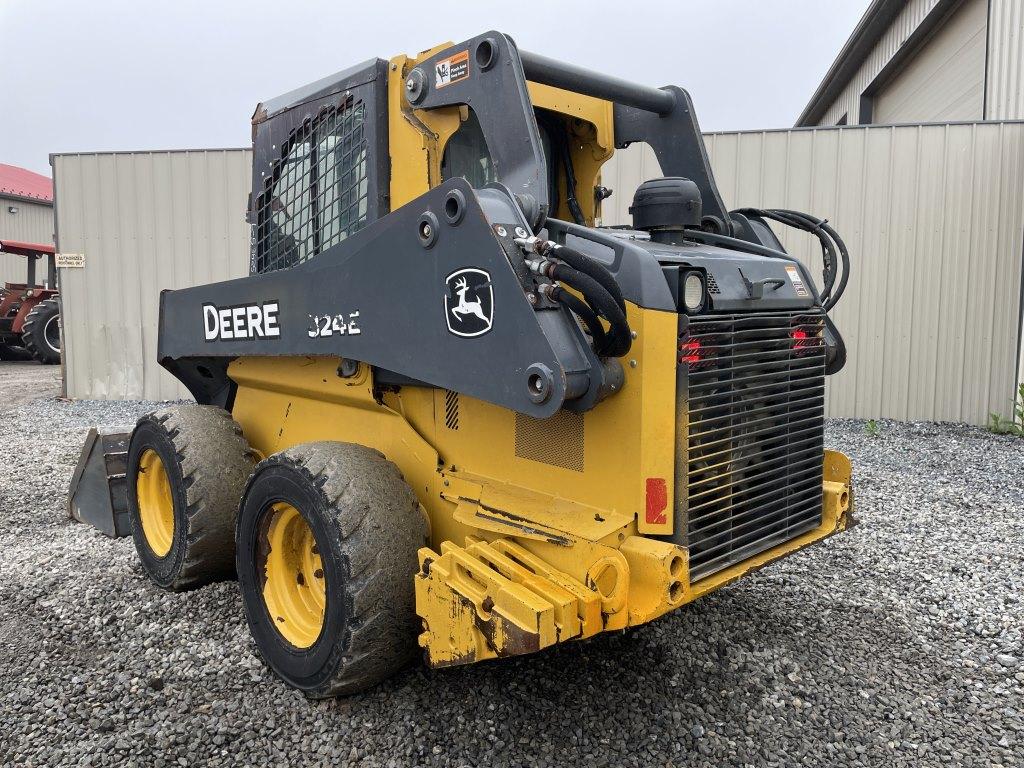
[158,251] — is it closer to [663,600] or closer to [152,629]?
[152,629]

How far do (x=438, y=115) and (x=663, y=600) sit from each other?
6.32ft

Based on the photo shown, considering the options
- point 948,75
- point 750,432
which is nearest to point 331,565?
point 750,432

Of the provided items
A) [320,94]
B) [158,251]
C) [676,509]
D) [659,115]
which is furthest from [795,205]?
[158,251]

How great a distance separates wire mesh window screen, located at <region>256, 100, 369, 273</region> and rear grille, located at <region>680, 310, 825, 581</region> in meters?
1.52

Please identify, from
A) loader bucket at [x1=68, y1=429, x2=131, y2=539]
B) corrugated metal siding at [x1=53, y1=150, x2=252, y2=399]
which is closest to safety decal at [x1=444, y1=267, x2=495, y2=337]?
loader bucket at [x1=68, y1=429, x2=131, y2=539]

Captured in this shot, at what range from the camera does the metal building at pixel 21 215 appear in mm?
24859

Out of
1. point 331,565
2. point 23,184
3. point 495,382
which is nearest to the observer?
point 495,382

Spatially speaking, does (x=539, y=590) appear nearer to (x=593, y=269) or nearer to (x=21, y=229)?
(x=593, y=269)

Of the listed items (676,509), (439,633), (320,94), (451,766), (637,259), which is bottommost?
(451,766)

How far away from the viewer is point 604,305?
7.02 ft

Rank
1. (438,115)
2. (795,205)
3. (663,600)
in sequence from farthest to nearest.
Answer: (795,205)
(438,115)
(663,600)

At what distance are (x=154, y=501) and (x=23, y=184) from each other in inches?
1212

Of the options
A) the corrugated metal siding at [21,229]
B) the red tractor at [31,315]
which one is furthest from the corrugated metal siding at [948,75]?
the corrugated metal siding at [21,229]

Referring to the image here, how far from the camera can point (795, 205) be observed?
8.78 metres
